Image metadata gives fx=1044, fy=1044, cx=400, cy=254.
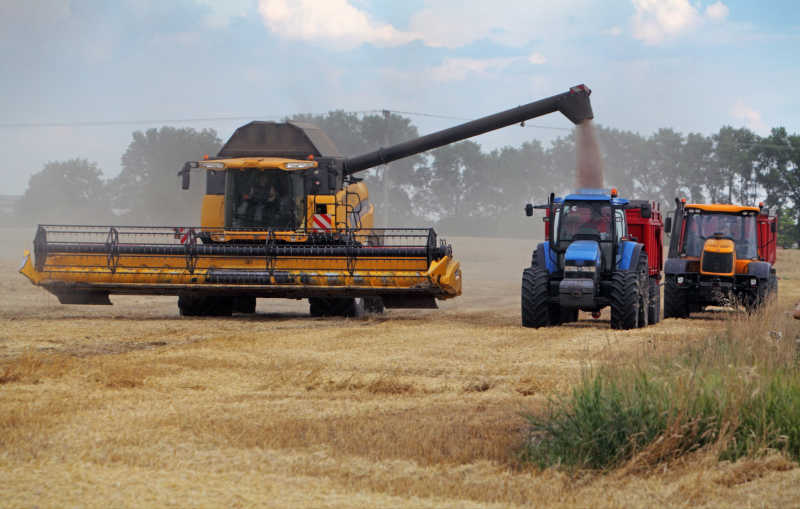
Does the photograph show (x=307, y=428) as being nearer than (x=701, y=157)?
Yes

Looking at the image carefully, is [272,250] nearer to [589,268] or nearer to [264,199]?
[264,199]

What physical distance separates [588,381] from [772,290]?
44.4 ft

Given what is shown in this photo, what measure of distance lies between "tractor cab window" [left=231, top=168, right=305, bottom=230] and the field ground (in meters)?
3.46

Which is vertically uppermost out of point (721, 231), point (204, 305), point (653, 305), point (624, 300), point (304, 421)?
point (721, 231)

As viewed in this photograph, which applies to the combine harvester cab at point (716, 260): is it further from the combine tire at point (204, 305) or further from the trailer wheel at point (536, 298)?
the combine tire at point (204, 305)

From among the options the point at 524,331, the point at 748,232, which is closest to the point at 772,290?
the point at 748,232

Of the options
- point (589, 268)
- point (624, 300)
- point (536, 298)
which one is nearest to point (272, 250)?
point (536, 298)

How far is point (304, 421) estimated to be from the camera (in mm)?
8266

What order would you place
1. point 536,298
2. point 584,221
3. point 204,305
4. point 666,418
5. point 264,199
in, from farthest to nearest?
point 264,199, point 204,305, point 584,221, point 536,298, point 666,418

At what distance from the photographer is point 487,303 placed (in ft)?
83.5

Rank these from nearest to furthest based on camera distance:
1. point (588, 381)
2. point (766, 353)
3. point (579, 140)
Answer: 1. point (588, 381)
2. point (766, 353)
3. point (579, 140)

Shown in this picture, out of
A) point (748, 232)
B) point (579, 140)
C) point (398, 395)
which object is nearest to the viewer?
point (398, 395)

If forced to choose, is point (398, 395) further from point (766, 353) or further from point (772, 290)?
point (772, 290)

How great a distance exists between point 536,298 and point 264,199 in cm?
570
